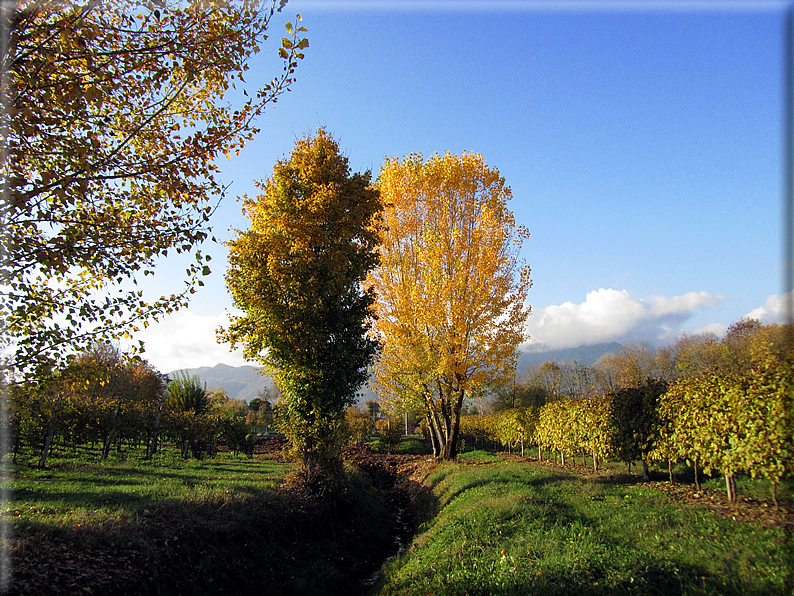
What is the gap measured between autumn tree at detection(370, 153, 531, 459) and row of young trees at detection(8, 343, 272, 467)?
10.4 metres

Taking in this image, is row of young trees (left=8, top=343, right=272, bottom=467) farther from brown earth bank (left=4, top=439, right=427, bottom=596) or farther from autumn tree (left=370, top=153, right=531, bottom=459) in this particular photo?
autumn tree (left=370, top=153, right=531, bottom=459)

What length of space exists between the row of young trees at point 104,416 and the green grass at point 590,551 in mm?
5802

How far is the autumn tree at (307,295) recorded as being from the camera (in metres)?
10.5

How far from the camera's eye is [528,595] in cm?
484

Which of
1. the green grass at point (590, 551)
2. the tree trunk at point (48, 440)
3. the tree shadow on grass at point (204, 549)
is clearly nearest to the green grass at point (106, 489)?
the tree shadow on grass at point (204, 549)

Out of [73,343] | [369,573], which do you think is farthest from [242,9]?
[369,573]

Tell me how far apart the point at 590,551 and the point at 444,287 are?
507 inches

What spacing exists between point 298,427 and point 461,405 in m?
10.4

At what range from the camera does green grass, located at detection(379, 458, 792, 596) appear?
4695mm

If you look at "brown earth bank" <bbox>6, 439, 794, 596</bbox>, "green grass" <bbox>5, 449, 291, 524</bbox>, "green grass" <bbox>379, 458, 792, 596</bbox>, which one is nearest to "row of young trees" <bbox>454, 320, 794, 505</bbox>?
"brown earth bank" <bbox>6, 439, 794, 596</bbox>

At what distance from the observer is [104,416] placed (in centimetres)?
1634

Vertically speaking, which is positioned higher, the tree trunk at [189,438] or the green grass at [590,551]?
the green grass at [590,551]

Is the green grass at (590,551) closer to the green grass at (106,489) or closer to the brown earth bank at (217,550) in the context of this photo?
the brown earth bank at (217,550)

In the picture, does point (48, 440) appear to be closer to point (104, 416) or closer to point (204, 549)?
point (104, 416)
